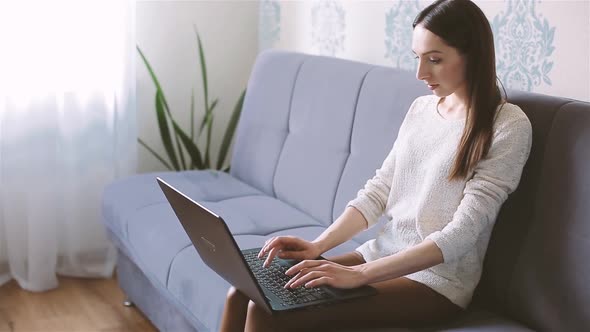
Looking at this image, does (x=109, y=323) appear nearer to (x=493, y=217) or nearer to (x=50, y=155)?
(x=50, y=155)

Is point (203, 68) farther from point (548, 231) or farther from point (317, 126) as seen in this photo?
point (548, 231)

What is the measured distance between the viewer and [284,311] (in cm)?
156

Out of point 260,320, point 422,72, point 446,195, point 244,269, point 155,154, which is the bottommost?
point 155,154

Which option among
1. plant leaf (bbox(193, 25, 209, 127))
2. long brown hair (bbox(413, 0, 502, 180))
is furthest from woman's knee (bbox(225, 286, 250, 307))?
plant leaf (bbox(193, 25, 209, 127))

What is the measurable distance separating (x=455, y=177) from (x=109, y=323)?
1.53 metres

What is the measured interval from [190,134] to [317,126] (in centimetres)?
112

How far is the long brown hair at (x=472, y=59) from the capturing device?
1.72 m

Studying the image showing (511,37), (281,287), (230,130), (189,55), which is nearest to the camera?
(281,287)

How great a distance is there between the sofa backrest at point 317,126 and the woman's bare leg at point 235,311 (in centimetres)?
70

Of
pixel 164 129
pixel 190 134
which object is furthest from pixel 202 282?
pixel 190 134

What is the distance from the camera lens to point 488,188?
1684mm

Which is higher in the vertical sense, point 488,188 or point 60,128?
point 488,188

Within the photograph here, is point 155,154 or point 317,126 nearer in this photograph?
point 317,126

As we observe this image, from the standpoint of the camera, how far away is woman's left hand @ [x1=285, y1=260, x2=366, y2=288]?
5.29 feet
